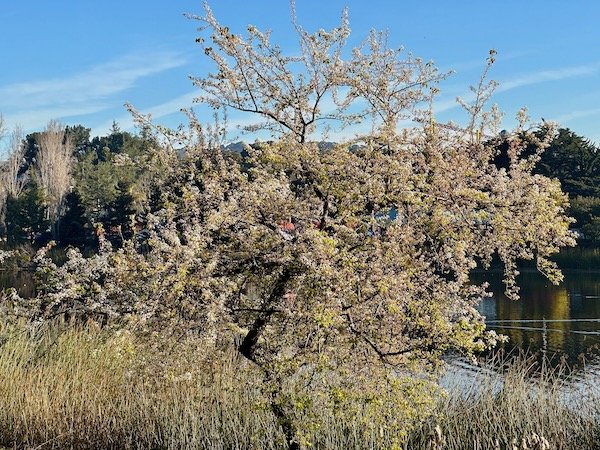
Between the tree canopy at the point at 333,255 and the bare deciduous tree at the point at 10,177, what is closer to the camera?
the tree canopy at the point at 333,255

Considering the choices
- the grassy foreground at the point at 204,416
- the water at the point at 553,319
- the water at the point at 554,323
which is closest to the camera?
the grassy foreground at the point at 204,416

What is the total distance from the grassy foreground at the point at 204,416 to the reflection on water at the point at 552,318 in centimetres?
558

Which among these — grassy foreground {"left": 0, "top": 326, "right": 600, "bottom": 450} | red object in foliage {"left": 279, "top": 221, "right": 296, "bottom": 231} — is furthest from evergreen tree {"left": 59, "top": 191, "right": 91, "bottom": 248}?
red object in foliage {"left": 279, "top": 221, "right": 296, "bottom": 231}

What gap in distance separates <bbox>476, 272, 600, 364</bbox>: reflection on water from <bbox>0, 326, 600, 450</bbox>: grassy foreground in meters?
5.58

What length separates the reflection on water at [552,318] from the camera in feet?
52.9

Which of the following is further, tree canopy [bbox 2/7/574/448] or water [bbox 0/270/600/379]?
water [bbox 0/270/600/379]

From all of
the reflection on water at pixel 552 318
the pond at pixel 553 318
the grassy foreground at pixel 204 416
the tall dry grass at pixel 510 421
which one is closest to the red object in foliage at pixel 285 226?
the grassy foreground at pixel 204 416

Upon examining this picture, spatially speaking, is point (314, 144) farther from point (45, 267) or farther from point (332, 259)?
point (45, 267)

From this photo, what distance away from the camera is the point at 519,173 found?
16.2 feet

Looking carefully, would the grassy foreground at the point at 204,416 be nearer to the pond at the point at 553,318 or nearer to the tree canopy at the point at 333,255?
the tree canopy at the point at 333,255

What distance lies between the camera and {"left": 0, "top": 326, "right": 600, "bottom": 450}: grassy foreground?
5.64 meters

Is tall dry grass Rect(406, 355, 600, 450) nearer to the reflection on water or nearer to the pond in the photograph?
the pond

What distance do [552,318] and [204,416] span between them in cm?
1678

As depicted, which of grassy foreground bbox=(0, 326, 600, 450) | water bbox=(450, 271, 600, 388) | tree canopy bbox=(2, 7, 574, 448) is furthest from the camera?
water bbox=(450, 271, 600, 388)
